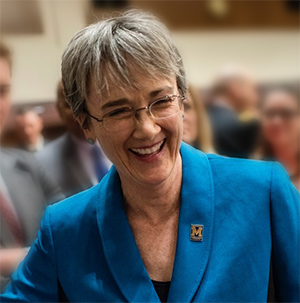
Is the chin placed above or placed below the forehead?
below

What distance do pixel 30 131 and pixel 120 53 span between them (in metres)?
0.38

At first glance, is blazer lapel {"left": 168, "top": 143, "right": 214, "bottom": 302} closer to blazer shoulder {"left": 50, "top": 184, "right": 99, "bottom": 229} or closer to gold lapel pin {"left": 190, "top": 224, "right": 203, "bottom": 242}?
gold lapel pin {"left": 190, "top": 224, "right": 203, "bottom": 242}

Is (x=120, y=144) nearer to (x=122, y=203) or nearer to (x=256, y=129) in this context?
(x=122, y=203)

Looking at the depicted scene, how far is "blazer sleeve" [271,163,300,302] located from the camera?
847mm

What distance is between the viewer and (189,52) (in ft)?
4.11

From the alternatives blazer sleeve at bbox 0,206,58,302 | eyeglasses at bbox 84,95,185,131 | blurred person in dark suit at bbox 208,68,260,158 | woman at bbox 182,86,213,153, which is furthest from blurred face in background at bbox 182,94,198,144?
blazer sleeve at bbox 0,206,58,302

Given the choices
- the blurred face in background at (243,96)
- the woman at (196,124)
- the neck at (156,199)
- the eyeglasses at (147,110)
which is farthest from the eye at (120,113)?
the blurred face in background at (243,96)

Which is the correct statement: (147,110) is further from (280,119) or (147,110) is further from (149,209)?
(280,119)

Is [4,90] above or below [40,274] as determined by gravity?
above

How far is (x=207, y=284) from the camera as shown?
33.5 inches

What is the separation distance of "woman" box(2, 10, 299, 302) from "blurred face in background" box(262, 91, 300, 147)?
1.38 ft

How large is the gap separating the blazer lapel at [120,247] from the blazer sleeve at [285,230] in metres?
0.22

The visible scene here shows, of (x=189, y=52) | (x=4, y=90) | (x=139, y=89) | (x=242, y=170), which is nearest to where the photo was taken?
(x=139, y=89)

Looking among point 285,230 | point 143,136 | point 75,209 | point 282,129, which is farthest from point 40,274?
point 282,129
